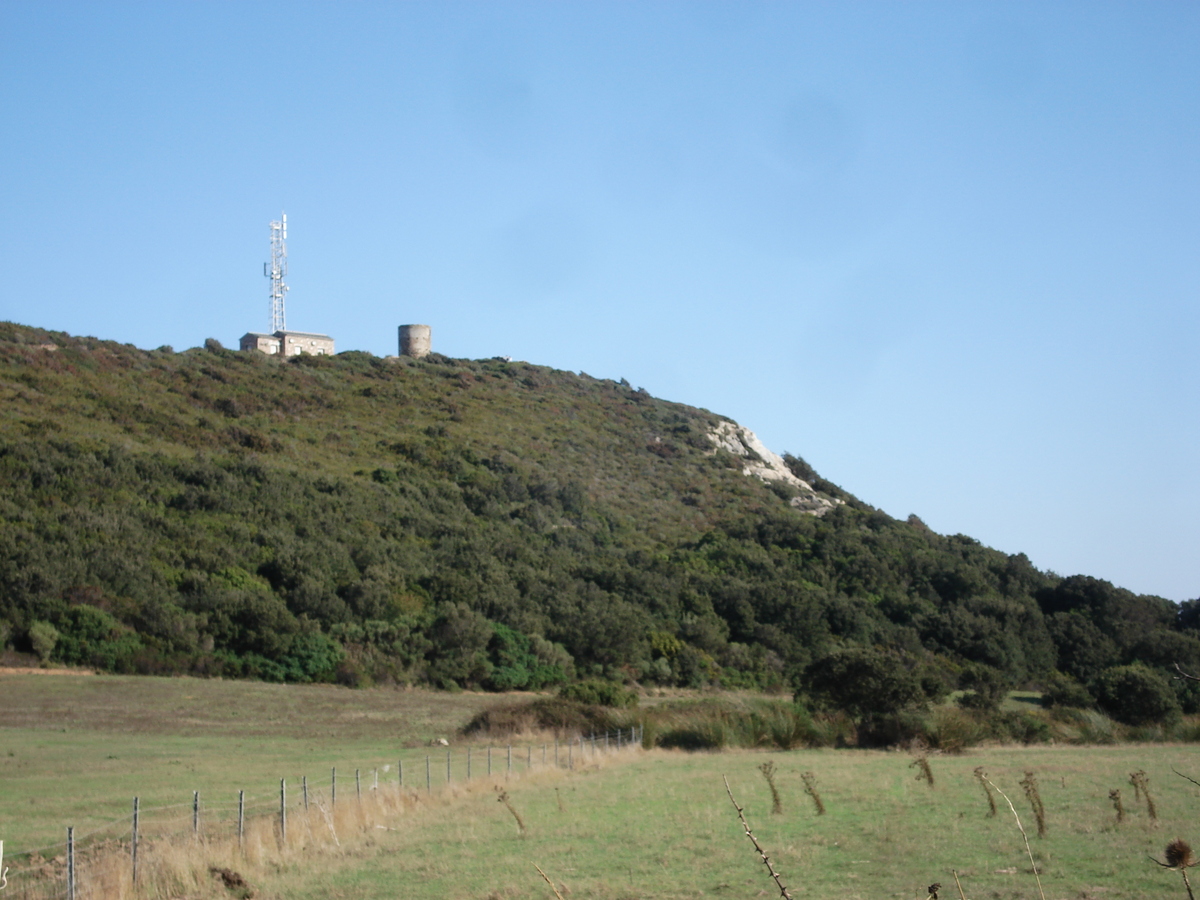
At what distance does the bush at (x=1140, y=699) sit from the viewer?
33062mm

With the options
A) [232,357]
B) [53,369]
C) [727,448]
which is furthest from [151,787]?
[727,448]

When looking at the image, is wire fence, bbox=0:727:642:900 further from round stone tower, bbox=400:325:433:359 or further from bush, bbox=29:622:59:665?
round stone tower, bbox=400:325:433:359

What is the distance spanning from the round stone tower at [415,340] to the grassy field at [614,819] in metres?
63.0

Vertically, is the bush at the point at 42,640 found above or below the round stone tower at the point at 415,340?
below

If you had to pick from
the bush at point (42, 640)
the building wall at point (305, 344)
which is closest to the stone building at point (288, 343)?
the building wall at point (305, 344)

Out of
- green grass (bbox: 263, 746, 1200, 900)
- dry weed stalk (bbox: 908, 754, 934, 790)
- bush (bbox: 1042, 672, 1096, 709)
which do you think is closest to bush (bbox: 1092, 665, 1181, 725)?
bush (bbox: 1042, 672, 1096, 709)

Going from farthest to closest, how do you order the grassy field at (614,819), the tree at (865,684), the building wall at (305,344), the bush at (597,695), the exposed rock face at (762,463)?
1. the building wall at (305,344)
2. the exposed rock face at (762,463)
3. the bush at (597,695)
4. the tree at (865,684)
5. the grassy field at (614,819)

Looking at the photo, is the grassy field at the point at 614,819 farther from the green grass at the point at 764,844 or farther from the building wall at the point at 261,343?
the building wall at the point at 261,343

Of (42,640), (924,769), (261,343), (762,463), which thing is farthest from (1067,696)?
(261,343)

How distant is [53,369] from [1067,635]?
5271 cm

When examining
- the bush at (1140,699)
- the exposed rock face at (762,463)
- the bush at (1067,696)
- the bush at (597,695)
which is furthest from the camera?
the exposed rock face at (762,463)

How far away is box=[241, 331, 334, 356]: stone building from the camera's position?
78.9 meters

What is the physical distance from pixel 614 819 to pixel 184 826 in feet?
18.5

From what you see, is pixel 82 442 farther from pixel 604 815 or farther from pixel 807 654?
pixel 604 815
